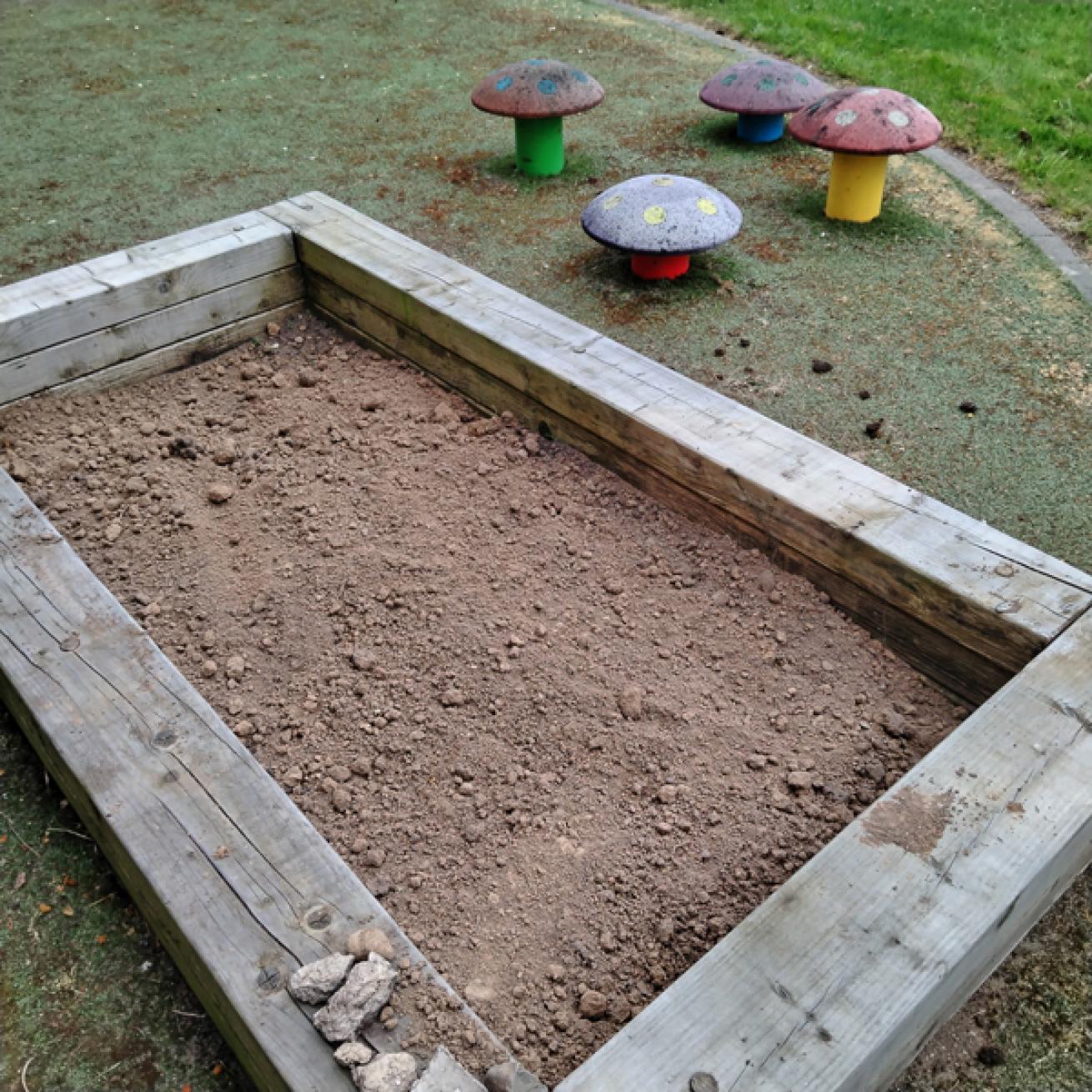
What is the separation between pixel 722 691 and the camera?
2.12 metres

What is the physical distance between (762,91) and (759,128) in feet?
0.95

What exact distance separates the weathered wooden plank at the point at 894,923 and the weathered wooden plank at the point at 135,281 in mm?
2472

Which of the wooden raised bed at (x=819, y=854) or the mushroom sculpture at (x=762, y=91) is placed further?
the mushroom sculpture at (x=762, y=91)

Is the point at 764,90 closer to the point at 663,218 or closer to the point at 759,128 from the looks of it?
the point at 759,128

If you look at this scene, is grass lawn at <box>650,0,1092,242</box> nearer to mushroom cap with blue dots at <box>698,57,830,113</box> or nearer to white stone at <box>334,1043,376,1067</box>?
mushroom cap with blue dots at <box>698,57,830,113</box>

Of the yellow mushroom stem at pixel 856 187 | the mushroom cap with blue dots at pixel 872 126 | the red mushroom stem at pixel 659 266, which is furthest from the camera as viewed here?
the yellow mushroom stem at pixel 856 187

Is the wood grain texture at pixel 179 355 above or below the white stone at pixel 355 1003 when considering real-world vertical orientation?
below

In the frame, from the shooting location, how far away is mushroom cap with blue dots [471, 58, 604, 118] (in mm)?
4547

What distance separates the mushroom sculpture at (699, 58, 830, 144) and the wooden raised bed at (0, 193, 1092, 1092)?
2755 millimetres

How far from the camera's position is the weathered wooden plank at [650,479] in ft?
6.58

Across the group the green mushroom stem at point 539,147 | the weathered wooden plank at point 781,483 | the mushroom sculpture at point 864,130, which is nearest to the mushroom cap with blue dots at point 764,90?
the mushroom sculpture at point 864,130

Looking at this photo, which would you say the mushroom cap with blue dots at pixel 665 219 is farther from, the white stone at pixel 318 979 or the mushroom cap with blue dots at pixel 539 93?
the white stone at pixel 318 979

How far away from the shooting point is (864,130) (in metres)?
4.10

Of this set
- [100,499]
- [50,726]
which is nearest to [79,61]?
[100,499]
